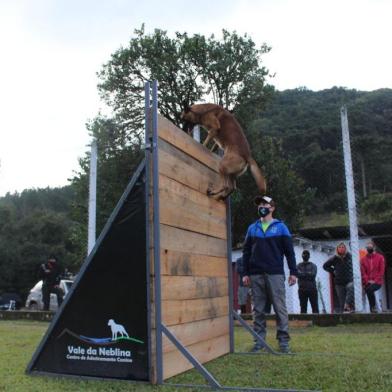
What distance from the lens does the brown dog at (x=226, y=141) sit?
5402 mm

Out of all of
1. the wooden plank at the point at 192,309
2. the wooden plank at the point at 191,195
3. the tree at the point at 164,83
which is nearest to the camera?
the wooden plank at the point at 192,309

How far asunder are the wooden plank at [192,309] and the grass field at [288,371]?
1.50 feet

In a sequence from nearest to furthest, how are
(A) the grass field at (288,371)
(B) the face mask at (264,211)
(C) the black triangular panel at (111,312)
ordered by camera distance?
(A) the grass field at (288,371) < (C) the black triangular panel at (111,312) < (B) the face mask at (264,211)

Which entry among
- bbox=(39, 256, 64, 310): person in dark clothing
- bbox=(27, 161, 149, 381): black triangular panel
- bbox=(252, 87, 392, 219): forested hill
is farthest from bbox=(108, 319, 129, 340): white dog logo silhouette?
bbox=(252, 87, 392, 219): forested hill

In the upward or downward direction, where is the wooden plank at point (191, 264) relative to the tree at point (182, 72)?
downward

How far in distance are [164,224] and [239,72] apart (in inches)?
680

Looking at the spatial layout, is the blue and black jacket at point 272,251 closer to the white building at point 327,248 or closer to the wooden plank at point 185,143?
the wooden plank at point 185,143

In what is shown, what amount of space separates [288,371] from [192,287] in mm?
1102

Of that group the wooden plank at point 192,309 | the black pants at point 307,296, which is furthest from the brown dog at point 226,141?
the black pants at point 307,296

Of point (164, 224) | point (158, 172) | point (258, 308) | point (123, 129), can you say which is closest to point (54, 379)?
point (164, 224)

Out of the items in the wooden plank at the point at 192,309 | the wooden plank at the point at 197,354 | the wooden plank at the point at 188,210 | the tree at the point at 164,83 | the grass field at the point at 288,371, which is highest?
the tree at the point at 164,83

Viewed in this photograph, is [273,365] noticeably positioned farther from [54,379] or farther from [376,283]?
[376,283]

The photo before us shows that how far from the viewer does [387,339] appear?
637 cm

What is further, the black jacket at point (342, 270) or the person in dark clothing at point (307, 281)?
the person in dark clothing at point (307, 281)
